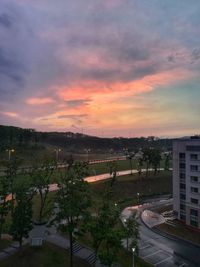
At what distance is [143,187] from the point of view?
352 ft

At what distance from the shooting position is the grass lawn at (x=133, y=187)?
95688 millimetres

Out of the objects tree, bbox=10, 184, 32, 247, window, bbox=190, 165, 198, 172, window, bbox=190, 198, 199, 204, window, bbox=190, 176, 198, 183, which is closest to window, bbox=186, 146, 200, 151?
window, bbox=190, 165, 198, 172

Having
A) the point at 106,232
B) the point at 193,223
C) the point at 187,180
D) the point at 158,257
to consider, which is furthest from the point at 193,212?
the point at 106,232

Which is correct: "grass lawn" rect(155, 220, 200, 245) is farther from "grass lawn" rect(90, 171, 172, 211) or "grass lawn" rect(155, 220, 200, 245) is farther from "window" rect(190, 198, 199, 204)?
"grass lawn" rect(90, 171, 172, 211)

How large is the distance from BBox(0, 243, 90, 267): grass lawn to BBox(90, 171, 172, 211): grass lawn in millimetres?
39349

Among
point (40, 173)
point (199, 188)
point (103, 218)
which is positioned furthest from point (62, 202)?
point (199, 188)

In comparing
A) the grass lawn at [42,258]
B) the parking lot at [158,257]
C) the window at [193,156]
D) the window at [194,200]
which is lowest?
the parking lot at [158,257]

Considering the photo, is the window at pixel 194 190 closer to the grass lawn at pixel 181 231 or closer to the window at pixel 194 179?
the window at pixel 194 179

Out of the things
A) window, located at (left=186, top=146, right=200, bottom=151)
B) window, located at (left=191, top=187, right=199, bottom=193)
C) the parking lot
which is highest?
window, located at (left=186, top=146, right=200, bottom=151)

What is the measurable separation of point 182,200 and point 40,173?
3477 centimetres

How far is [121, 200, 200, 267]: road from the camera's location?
171ft

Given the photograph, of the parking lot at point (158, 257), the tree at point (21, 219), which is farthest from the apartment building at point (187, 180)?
the tree at point (21, 219)

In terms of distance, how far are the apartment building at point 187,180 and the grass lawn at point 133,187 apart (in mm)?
18341

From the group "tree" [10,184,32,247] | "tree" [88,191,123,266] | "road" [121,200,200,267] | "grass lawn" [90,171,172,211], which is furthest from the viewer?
"grass lawn" [90,171,172,211]
